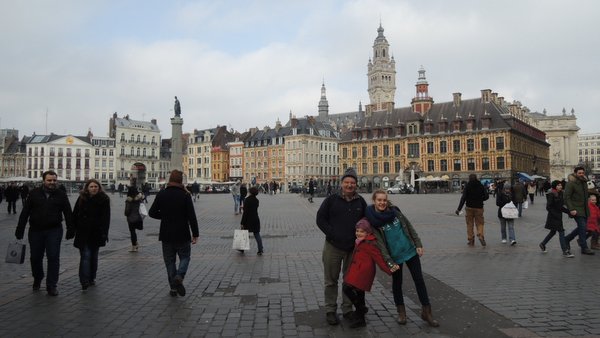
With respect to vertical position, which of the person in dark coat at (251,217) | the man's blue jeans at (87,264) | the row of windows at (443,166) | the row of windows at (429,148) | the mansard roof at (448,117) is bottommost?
the man's blue jeans at (87,264)

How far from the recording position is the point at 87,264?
7258mm

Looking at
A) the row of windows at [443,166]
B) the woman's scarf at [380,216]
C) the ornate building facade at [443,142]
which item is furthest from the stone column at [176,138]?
the row of windows at [443,166]

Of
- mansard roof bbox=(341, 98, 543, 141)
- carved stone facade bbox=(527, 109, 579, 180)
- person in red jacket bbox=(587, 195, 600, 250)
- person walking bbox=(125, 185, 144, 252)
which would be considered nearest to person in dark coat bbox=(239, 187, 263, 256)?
person walking bbox=(125, 185, 144, 252)

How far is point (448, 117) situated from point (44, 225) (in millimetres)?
65273

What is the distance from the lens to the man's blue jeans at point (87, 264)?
714 cm

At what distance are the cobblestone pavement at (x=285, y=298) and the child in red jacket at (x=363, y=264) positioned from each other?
0.46 meters

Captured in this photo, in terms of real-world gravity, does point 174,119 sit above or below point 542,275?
above

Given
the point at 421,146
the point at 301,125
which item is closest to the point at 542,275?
the point at 421,146

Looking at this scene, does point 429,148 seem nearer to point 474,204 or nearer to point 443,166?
point 443,166

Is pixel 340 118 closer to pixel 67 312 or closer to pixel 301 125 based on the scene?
pixel 301 125

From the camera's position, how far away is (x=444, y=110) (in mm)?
68125

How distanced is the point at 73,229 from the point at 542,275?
7567 millimetres

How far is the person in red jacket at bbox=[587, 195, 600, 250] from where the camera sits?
1070 centimetres

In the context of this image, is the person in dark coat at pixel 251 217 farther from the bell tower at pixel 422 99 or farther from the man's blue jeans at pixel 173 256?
the bell tower at pixel 422 99
